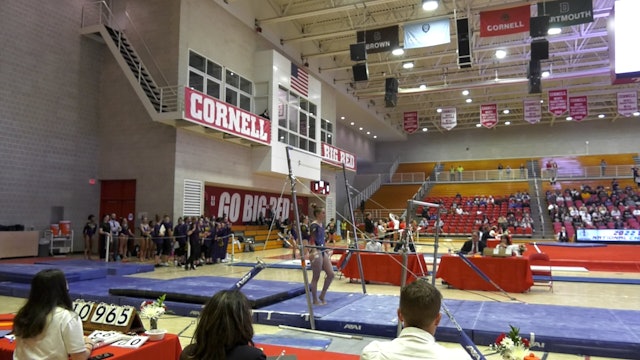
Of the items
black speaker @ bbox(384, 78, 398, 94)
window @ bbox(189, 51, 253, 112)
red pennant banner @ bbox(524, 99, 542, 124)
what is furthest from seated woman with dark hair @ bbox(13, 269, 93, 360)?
red pennant banner @ bbox(524, 99, 542, 124)

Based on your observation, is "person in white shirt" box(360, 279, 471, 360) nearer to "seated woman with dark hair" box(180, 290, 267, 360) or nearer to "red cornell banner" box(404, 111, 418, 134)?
"seated woman with dark hair" box(180, 290, 267, 360)

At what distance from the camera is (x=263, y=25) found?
1959 centimetres

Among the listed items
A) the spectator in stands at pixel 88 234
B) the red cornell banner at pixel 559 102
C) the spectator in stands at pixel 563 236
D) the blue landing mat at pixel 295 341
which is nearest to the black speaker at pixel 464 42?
the red cornell banner at pixel 559 102

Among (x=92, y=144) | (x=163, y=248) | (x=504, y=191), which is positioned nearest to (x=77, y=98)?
(x=92, y=144)

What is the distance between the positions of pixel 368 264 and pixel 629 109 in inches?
731

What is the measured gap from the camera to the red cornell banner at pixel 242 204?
17.8 meters

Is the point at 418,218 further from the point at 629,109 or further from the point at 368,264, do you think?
the point at 368,264

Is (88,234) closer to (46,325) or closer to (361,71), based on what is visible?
(361,71)

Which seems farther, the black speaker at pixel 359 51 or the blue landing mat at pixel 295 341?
the black speaker at pixel 359 51

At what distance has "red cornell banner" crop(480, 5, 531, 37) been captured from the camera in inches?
512

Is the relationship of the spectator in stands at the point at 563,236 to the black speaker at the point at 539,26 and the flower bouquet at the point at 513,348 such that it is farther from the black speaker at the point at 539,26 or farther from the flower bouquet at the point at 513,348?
the flower bouquet at the point at 513,348

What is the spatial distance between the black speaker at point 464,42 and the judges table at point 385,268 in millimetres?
6657

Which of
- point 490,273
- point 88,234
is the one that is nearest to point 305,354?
point 490,273

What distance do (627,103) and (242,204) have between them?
63.5 ft
